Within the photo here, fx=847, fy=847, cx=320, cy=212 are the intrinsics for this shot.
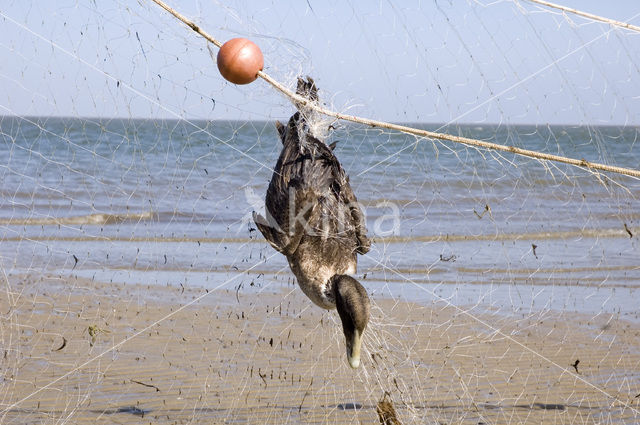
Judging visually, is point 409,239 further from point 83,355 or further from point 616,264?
point 83,355

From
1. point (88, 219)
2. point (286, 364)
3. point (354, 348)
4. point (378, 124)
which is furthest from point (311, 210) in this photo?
point (88, 219)

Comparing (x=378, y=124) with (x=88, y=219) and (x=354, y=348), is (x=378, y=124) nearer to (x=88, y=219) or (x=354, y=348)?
(x=354, y=348)

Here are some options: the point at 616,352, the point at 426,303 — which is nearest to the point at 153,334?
the point at 426,303

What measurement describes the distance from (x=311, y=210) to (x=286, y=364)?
258cm

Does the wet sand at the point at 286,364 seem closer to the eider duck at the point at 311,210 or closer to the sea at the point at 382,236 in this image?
the sea at the point at 382,236

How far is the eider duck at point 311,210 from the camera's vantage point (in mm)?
4930

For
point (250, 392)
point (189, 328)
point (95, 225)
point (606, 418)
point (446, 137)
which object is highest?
point (446, 137)

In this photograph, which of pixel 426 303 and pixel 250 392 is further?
pixel 426 303

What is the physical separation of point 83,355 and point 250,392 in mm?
1679

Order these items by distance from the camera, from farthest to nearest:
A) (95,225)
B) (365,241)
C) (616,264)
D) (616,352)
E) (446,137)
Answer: (95,225), (616,264), (616,352), (365,241), (446,137)

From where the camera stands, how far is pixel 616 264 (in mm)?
11609

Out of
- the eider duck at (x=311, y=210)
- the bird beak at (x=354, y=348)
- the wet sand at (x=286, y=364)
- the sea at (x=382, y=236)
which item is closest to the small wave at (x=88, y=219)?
the sea at (x=382, y=236)

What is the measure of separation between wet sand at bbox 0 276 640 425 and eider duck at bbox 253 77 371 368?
56 centimetres

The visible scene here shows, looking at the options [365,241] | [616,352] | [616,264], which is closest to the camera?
[365,241]
